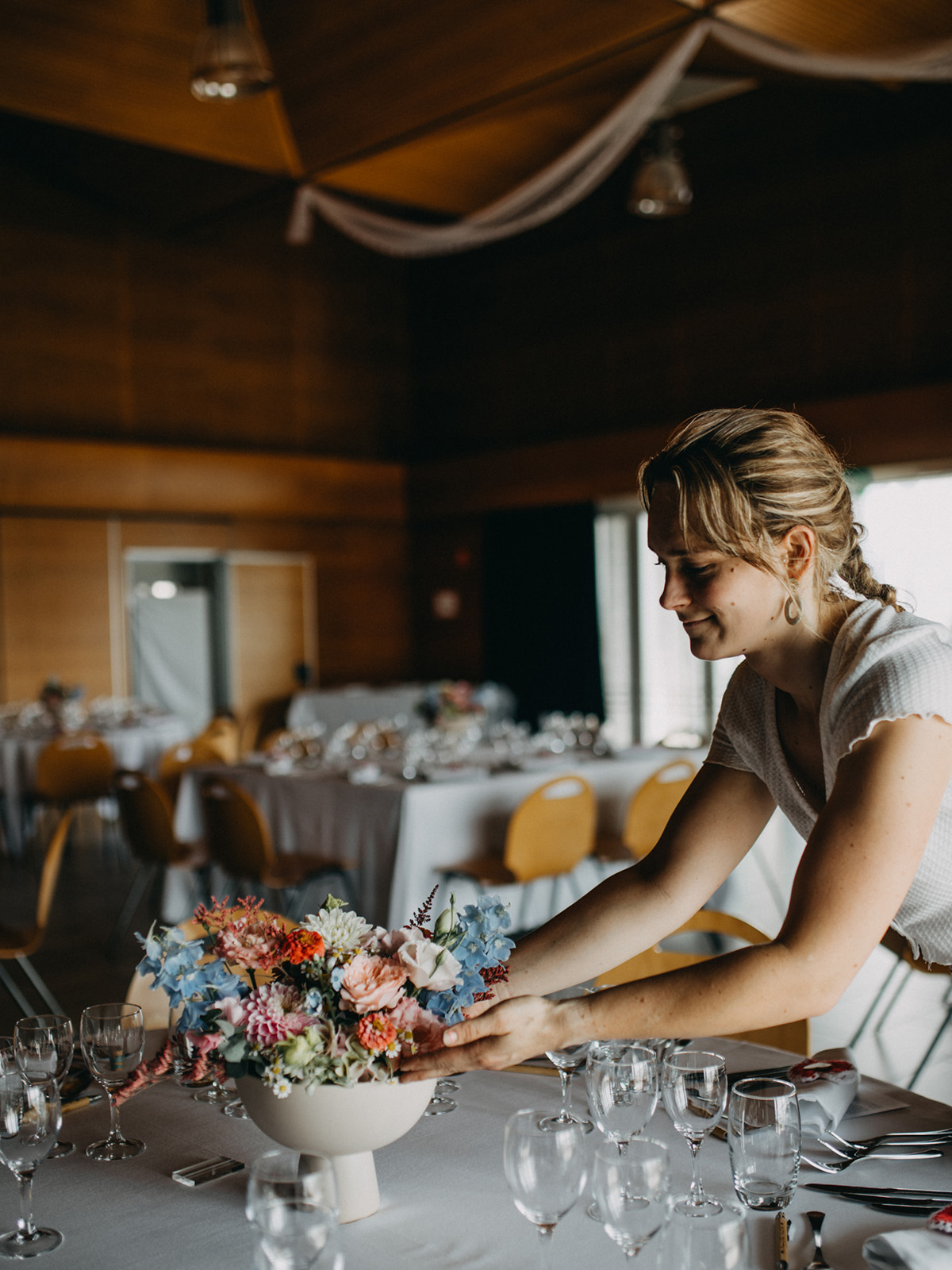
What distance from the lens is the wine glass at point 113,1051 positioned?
1746mm

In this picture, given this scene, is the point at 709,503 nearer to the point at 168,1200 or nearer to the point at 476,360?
→ the point at 168,1200

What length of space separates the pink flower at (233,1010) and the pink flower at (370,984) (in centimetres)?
12

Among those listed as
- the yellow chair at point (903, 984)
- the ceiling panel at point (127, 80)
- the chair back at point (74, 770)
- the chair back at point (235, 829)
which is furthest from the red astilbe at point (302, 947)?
the ceiling panel at point (127, 80)

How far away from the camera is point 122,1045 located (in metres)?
1.75

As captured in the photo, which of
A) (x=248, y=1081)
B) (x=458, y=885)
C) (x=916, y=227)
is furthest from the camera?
(x=916, y=227)

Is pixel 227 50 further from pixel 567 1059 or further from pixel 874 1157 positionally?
pixel 874 1157

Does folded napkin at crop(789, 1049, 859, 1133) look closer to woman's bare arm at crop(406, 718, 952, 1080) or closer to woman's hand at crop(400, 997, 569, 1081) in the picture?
woman's bare arm at crop(406, 718, 952, 1080)

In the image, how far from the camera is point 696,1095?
60.5 inches

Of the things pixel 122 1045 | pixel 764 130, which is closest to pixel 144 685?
pixel 764 130

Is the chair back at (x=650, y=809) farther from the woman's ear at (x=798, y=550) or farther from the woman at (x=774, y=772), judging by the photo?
the woman's ear at (x=798, y=550)

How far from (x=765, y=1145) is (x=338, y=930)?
57 cm

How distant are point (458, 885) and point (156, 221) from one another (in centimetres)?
813

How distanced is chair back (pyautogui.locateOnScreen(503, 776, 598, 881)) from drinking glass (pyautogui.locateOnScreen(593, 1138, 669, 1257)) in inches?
142

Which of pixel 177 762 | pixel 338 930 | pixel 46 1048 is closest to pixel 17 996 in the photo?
pixel 177 762
